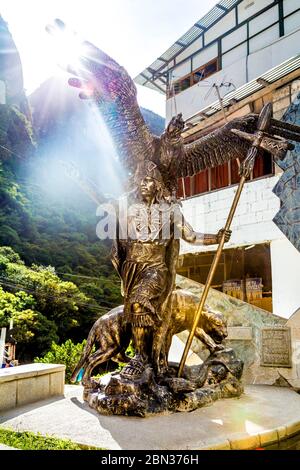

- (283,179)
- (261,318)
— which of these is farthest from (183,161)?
(283,179)

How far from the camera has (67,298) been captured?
2173 cm

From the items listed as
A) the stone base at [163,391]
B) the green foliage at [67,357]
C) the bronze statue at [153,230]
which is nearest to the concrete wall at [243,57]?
the bronze statue at [153,230]

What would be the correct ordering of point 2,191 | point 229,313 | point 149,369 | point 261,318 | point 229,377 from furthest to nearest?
point 2,191
point 229,313
point 261,318
point 229,377
point 149,369

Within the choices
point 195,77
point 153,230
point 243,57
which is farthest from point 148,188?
point 195,77

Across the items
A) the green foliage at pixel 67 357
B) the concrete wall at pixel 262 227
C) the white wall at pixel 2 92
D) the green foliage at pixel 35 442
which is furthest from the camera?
the white wall at pixel 2 92

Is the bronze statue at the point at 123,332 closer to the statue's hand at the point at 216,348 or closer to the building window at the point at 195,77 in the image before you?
the statue's hand at the point at 216,348

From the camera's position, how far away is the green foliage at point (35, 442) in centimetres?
279

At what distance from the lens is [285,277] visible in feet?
32.2

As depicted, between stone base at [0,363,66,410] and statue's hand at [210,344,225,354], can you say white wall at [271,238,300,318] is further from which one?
stone base at [0,363,66,410]

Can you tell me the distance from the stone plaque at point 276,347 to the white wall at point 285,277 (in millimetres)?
2548

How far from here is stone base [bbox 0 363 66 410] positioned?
414 cm

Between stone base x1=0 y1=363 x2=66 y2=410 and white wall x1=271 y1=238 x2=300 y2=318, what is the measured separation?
22.2 ft
